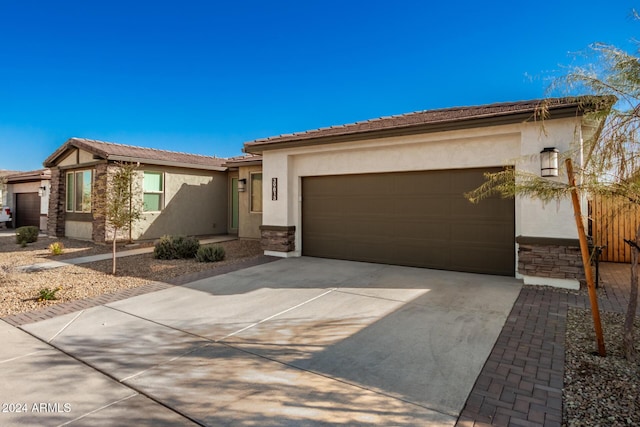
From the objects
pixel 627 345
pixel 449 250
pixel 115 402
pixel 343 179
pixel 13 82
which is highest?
pixel 13 82

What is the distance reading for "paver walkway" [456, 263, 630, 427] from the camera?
8.78 ft

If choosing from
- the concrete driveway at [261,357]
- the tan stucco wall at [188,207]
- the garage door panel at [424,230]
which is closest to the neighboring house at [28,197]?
the tan stucco wall at [188,207]

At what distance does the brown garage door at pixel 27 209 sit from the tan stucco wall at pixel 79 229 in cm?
676

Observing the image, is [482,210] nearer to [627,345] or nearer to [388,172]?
[388,172]

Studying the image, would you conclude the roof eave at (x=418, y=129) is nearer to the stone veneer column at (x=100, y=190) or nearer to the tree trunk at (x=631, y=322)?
the tree trunk at (x=631, y=322)

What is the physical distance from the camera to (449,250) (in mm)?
7945

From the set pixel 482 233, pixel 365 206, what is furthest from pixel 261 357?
pixel 365 206

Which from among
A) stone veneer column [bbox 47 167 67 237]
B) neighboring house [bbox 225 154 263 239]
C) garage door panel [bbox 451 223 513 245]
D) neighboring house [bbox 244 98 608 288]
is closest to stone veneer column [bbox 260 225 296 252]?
neighboring house [bbox 244 98 608 288]

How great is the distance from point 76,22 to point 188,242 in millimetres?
8204

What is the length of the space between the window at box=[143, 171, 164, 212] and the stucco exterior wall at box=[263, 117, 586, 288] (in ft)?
18.7

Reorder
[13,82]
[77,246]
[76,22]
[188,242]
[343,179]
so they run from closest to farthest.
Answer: [343,179]
[188,242]
[76,22]
[77,246]
[13,82]

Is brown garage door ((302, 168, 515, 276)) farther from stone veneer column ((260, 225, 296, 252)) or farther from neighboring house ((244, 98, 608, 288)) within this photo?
stone veneer column ((260, 225, 296, 252))

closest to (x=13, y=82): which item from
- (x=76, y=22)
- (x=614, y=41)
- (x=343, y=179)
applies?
(x=76, y=22)

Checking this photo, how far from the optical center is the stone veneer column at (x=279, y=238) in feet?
32.6
